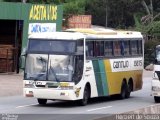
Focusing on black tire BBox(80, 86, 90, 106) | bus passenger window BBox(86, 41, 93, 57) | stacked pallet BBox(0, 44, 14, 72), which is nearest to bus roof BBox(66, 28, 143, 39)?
bus passenger window BBox(86, 41, 93, 57)

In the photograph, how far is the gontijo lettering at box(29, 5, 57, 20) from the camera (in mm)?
42688

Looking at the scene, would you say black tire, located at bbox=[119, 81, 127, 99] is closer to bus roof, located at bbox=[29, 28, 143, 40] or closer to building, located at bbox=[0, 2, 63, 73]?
bus roof, located at bbox=[29, 28, 143, 40]

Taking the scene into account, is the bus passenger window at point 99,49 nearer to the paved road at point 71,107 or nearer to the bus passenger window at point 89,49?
the bus passenger window at point 89,49

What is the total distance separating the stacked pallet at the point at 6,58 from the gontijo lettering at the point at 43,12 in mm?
3271

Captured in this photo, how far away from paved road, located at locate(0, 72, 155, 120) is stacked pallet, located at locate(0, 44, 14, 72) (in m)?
16.1

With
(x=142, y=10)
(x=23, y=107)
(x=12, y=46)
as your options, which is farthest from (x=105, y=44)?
(x=142, y=10)

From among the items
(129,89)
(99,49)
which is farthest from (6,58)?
(99,49)

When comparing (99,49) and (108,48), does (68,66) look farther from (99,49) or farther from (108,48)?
(108,48)

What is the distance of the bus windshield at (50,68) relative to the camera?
74.8 ft

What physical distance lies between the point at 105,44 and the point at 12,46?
757 inches

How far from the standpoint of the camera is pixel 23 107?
22609 millimetres

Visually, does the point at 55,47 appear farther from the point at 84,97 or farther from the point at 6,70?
the point at 6,70

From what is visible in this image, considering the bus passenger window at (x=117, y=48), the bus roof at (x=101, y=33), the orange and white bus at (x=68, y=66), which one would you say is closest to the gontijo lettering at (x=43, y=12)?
the bus roof at (x=101, y=33)

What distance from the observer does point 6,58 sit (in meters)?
44.4
